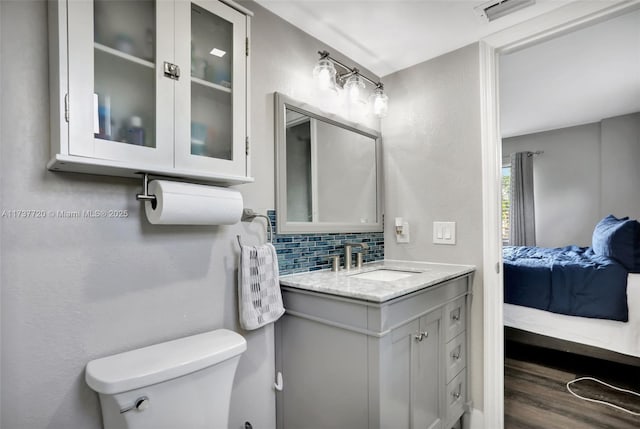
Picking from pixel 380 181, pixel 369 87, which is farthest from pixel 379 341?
pixel 369 87

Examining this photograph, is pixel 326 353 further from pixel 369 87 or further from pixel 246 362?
pixel 369 87

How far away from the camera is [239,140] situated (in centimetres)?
123

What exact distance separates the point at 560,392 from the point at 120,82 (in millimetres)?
2955

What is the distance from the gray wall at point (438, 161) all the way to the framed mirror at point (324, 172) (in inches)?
6.1

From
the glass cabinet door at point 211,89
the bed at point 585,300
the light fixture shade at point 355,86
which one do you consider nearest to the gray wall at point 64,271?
the glass cabinet door at point 211,89

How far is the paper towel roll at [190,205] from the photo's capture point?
3.30ft

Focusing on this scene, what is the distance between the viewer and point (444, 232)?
1.88 metres

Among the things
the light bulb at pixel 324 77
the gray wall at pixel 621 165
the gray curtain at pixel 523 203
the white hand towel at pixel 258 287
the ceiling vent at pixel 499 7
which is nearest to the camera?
the white hand towel at pixel 258 287

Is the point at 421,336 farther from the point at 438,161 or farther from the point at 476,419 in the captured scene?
the point at 438,161

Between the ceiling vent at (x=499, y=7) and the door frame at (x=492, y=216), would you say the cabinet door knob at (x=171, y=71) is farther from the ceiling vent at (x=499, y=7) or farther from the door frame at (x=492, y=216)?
the door frame at (x=492, y=216)

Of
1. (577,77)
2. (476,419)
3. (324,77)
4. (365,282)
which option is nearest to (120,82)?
(324,77)

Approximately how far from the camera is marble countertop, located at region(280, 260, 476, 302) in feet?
3.88

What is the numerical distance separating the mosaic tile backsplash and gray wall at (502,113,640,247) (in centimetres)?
377

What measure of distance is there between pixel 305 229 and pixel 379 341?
687mm
